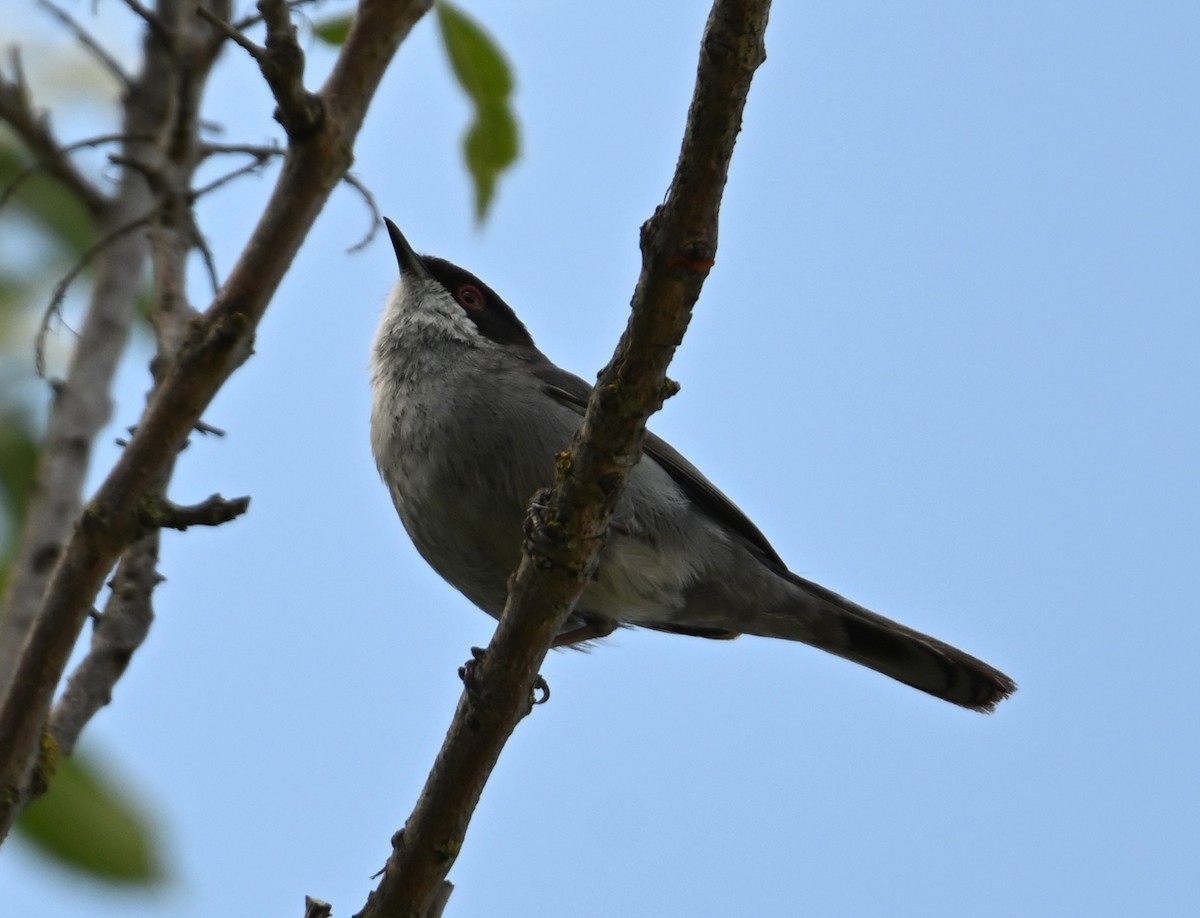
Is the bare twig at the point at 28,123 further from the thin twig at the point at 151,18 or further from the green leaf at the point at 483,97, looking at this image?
the green leaf at the point at 483,97

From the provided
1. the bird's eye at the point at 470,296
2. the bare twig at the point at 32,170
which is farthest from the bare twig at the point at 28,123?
the bird's eye at the point at 470,296

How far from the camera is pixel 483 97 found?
5.59 m

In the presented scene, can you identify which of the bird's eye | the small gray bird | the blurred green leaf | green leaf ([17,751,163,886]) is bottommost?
green leaf ([17,751,163,886])

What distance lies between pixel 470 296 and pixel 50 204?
2490 millimetres

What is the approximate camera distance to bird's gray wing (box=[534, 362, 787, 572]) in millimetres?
6488

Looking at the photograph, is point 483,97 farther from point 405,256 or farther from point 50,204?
point 405,256

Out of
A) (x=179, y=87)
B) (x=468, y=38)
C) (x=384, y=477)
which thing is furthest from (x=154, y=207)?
(x=384, y=477)

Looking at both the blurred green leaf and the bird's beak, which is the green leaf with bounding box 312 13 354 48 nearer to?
the blurred green leaf

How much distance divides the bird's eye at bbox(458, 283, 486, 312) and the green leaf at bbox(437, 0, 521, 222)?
57.0 inches

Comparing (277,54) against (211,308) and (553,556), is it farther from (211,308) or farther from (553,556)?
(553,556)

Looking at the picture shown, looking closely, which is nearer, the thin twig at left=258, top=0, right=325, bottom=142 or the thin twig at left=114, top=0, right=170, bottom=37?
the thin twig at left=258, top=0, right=325, bottom=142

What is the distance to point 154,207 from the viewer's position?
4.96 metres

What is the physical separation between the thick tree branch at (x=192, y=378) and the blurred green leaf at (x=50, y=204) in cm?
153

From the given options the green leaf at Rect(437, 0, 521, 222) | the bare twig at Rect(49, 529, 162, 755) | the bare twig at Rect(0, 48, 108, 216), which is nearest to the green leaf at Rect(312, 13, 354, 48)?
the green leaf at Rect(437, 0, 521, 222)
